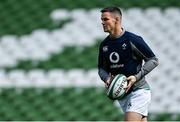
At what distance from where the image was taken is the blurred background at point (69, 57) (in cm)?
1230

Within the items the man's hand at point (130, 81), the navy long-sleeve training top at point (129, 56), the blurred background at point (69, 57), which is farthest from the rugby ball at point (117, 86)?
the blurred background at point (69, 57)

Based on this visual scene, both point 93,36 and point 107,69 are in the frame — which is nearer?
point 107,69

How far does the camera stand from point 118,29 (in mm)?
6164

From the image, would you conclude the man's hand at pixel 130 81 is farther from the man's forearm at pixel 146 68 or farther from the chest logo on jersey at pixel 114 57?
the chest logo on jersey at pixel 114 57

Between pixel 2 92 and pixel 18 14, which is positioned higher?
pixel 18 14

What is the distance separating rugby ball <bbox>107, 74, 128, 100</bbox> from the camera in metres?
6.02

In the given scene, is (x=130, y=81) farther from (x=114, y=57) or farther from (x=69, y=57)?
(x=69, y=57)

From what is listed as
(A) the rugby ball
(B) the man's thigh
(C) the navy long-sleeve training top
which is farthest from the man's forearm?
(B) the man's thigh

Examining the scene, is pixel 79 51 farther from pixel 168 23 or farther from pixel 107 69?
pixel 107 69

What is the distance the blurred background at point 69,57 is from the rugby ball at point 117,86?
19.6ft

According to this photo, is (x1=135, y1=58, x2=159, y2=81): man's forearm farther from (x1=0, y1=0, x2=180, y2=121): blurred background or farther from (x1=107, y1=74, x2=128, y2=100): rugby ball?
(x1=0, y1=0, x2=180, y2=121): blurred background

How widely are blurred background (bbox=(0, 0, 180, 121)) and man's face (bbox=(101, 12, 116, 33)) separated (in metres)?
Answer: 6.14

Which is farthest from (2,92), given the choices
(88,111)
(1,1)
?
(1,1)

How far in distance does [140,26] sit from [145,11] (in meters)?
0.55
